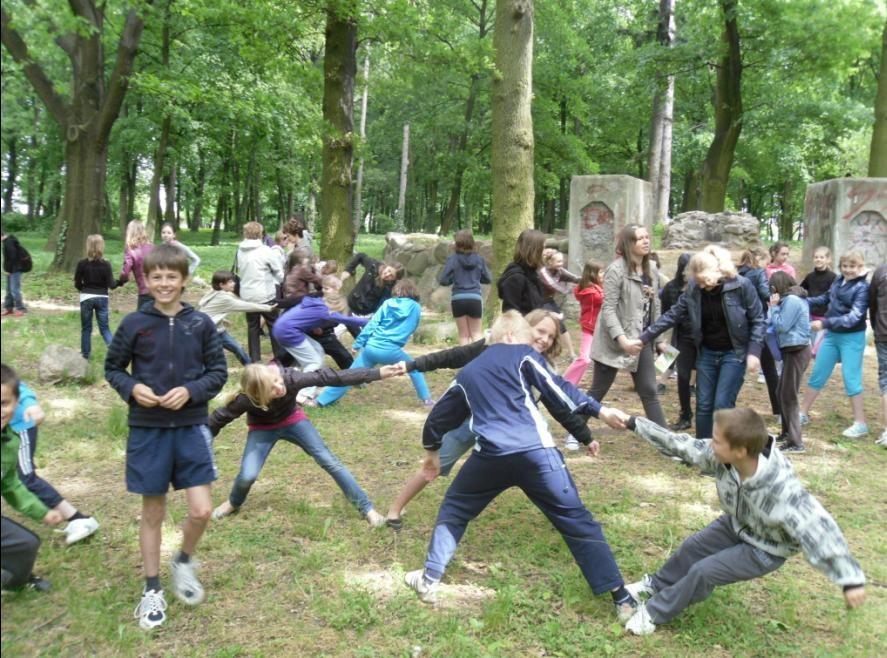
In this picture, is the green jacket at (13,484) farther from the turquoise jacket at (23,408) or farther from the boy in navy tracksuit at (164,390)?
the turquoise jacket at (23,408)

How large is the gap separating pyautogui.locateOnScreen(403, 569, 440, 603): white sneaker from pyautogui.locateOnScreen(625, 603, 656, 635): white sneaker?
0.97 meters

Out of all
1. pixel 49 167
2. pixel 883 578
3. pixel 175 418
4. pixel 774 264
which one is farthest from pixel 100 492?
pixel 49 167

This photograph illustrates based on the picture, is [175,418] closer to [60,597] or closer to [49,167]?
[60,597]

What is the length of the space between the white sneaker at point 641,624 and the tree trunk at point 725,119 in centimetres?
1543

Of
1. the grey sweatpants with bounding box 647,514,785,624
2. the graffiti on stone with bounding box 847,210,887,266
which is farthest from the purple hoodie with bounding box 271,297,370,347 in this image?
the graffiti on stone with bounding box 847,210,887,266

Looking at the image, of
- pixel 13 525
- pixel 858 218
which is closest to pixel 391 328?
pixel 13 525

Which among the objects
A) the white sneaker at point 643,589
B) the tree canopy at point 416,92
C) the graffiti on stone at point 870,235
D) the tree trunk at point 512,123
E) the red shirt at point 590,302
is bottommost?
the white sneaker at point 643,589

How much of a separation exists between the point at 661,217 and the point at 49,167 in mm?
31608

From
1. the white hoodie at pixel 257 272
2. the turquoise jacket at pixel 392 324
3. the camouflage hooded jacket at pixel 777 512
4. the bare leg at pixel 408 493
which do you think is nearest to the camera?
the camouflage hooded jacket at pixel 777 512

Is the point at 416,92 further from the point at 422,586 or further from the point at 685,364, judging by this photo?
the point at 422,586

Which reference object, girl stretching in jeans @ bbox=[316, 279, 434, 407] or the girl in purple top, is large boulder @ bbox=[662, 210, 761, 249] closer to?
girl stretching in jeans @ bbox=[316, 279, 434, 407]

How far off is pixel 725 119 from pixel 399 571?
640 inches

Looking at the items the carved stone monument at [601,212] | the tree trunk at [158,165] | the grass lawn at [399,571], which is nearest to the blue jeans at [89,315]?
the grass lawn at [399,571]

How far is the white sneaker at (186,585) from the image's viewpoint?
3.58 metres
